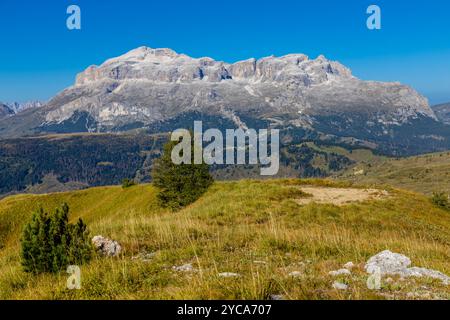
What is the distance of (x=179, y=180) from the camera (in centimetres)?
5041

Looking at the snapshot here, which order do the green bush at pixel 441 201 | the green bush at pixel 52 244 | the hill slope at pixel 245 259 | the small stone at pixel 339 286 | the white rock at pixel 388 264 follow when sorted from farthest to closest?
the green bush at pixel 441 201, the green bush at pixel 52 244, the white rock at pixel 388 264, the small stone at pixel 339 286, the hill slope at pixel 245 259

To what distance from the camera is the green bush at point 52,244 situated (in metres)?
12.8

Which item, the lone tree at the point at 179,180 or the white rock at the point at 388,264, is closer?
the white rock at the point at 388,264

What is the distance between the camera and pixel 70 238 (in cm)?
1416

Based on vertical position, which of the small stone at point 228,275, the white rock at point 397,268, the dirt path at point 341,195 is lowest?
the dirt path at point 341,195

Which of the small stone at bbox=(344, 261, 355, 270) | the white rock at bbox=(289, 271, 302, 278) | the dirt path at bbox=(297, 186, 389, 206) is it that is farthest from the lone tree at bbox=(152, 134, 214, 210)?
the white rock at bbox=(289, 271, 302, 278)

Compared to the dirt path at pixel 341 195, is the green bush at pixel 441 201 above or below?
below

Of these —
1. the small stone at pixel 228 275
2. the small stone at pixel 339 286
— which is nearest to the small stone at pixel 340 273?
the small stone at pixel 339 286

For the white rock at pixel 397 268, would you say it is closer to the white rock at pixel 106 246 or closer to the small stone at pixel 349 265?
the small stone at pixel 349 265

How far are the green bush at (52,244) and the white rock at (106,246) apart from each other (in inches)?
19.3

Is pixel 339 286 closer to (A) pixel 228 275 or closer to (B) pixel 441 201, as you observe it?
(A) pixel 228 275

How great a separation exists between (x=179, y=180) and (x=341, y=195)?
68.6 feet

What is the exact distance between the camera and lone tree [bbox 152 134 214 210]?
49781mm
